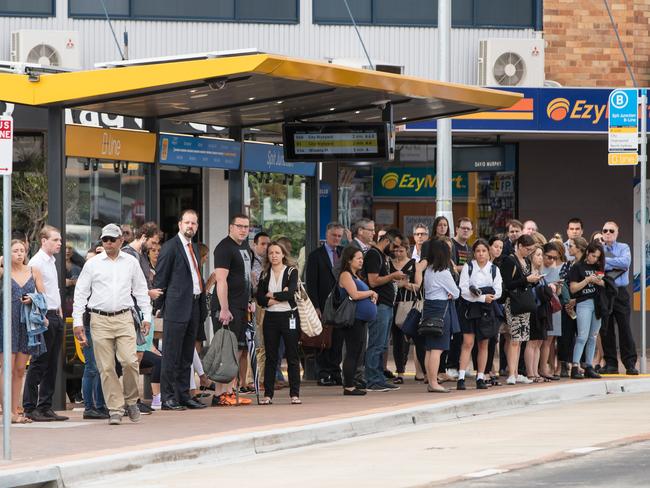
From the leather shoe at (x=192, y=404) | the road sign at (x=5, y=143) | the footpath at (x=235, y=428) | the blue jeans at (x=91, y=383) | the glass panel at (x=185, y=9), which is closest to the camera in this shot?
the footpath at (x=235, y=428)

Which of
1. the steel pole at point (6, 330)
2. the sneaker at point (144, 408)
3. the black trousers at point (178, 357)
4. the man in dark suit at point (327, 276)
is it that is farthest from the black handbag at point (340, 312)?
the steel pole at point (6, 330)

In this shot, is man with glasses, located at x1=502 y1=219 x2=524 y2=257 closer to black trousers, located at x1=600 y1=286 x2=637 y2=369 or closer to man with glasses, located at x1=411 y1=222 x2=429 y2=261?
Result: man with glasses, located at x1=411 y1=222 x2=429 y2=261

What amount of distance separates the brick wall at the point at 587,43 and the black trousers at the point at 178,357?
38.0ft

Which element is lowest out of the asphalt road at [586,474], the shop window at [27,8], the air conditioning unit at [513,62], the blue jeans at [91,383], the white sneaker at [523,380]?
the white sneaker at [523,380]

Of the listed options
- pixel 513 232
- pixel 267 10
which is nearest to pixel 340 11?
pixel 267 10

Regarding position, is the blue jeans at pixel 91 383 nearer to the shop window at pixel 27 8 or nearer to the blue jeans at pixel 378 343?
the blue jeans at pixel 378 343

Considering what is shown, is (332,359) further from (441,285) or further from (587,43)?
(587,43)

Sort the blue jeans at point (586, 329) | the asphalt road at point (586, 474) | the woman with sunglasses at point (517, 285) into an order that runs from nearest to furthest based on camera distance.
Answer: the asphalt road at point (586, 474), the woman with sunglasses at point (517, 285), the blue jeans at point (586, 329)

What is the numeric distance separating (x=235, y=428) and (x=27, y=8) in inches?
472

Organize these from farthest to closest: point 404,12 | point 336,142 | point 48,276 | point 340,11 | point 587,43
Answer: point 587,43 → point 404,12 → point 340,11 → point 336,142 → point 48,276

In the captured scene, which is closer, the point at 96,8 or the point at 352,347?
the point at 352,347

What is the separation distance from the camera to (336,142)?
1683 centimetres

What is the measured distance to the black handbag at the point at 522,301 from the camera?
16.7 m

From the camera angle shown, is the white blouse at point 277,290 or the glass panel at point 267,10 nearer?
the white blouse at point 277,290
